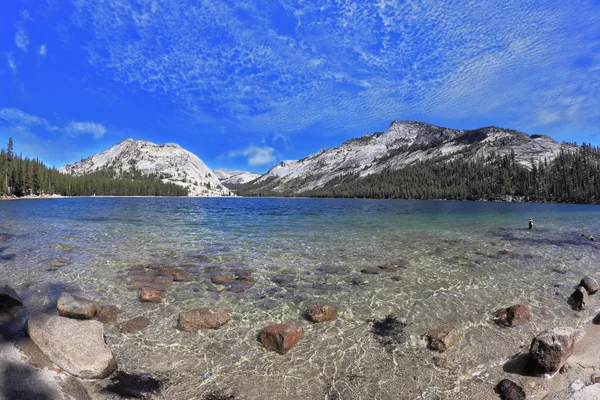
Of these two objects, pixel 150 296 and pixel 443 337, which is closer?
pixel 443 337

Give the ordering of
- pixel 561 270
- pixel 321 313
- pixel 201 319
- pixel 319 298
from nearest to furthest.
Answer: pixel 201 319, pixel 321 313, pixel 319 298, pixel 561 270

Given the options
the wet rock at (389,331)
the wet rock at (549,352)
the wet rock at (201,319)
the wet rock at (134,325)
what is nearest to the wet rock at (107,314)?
the wet rock at (134,325)

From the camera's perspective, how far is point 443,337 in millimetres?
10289

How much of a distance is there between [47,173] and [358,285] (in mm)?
231973

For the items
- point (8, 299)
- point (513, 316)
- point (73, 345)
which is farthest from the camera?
point (8, 299)

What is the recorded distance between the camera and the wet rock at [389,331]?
10.5 meters

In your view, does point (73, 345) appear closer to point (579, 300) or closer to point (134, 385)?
point (134, 385)

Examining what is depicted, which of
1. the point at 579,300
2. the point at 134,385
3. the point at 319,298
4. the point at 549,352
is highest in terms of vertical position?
the point at 549,352

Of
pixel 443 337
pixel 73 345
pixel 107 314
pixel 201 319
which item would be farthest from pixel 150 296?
pixel 443 337

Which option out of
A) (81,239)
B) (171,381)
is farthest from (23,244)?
(171,381)

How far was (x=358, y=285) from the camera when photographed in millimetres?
16547

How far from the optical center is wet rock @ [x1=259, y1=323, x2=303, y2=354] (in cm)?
987

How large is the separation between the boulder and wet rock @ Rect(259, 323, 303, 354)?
455 centimetres

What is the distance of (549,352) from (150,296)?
15304 mm
